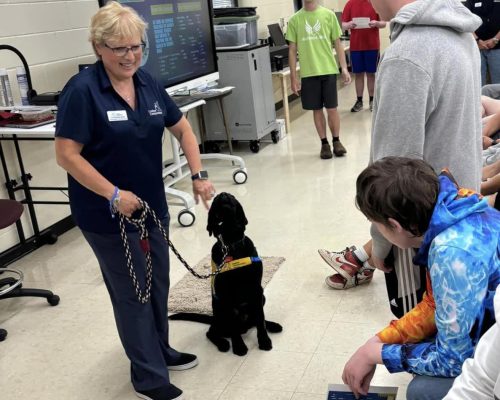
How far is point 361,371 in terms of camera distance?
1.49m

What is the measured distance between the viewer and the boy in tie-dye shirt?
1274mm

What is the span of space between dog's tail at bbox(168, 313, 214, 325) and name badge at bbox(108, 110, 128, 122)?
3.63ft

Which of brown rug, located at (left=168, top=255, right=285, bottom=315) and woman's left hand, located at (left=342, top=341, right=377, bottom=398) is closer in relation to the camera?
woman's left hand, located at (left=342, top=341, right=377, bottom=398)

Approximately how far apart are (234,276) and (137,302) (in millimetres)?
422

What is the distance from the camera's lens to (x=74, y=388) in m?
2.44

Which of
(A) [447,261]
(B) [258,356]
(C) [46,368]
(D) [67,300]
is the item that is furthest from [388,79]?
(D) [67,300]

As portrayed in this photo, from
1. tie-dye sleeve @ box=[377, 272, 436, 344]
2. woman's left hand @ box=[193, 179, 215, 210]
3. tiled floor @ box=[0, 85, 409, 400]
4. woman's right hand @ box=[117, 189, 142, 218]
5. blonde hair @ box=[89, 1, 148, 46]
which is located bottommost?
tiled floor @ box=[0, 85, 409, 400]

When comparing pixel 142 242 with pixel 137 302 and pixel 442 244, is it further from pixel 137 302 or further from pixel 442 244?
pixel 442 244

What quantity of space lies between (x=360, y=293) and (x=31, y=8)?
2641 mm

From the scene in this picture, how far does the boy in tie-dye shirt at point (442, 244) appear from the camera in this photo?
4.18ft

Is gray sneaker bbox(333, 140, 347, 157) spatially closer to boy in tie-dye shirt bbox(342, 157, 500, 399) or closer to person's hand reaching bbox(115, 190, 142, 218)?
person's hand reaching bbox(115, 190, 142, 218)

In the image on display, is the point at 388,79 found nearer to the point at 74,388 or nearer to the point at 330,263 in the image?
the point at 330,263

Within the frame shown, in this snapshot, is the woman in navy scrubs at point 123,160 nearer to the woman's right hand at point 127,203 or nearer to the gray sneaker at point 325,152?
the woman's right hand at point 127,203

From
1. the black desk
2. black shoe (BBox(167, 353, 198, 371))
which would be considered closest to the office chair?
the black desk
